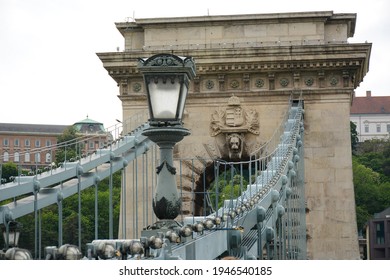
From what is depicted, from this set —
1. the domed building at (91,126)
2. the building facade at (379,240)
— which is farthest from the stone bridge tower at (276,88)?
the domed building at (91,126)

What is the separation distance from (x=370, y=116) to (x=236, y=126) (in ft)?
205

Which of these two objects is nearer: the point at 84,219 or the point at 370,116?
the point at 84,219

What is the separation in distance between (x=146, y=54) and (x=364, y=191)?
4016 centimetres

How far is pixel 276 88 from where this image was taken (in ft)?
76.5

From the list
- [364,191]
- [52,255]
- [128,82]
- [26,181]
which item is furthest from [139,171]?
[364,191]

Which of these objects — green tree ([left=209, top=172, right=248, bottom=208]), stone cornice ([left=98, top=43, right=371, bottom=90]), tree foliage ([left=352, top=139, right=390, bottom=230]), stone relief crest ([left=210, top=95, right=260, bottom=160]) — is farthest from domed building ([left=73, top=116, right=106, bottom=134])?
tree foliage ([left=352, top=139, right=390, bottom=230])

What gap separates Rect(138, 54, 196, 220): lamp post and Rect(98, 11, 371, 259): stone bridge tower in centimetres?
1483

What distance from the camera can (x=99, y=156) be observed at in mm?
17547

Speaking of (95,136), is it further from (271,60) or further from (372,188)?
(372,188)

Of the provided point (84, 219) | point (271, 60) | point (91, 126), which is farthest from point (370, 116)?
point (271, 60)

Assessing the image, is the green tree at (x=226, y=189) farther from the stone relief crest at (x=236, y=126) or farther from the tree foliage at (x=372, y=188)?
the tree foliage at (x=372, y=188)

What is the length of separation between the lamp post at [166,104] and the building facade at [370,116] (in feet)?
210

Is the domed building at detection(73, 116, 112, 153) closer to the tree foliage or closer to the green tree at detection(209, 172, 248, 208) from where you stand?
the green tree at detection(209, 172, 248, 208)
